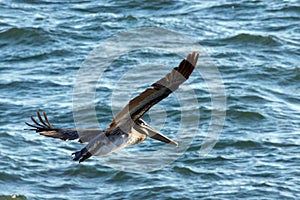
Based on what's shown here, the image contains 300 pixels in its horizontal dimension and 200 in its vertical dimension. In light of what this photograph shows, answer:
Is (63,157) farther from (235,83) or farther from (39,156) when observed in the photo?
(235,83)

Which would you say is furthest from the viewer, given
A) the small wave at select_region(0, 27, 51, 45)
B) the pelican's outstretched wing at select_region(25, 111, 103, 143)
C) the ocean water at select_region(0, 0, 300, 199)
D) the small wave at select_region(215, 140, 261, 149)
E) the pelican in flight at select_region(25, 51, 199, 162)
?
the small wave at select_region(0, 27, 51, 45)

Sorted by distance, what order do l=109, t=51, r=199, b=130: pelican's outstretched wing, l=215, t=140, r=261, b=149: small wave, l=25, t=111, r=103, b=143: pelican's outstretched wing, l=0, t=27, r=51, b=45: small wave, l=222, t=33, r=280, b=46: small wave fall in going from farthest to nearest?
l=0, t=27, r=51, b=45: small wave < l=222, t=33, r=280, b=46: small wave < l=215, t=140, r=261, b=149: small wave < l=25, t=111, r=103, b=143: pelican's outstretched wing < l=109, t=51, r=199, b=130: pelican's outstretched wing

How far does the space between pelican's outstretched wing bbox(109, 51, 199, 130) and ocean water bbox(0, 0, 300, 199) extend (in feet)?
21.0

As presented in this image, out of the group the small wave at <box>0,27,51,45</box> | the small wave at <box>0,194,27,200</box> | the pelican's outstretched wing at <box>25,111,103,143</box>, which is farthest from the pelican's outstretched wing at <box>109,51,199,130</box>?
the small wave at <box>0,27,51,45</box>

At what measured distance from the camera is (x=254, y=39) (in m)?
21.1

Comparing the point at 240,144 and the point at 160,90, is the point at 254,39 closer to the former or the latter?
the point at 240,144

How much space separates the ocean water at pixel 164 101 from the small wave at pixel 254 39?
0.09ft

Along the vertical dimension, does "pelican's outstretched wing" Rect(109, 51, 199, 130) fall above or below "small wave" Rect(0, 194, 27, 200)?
above

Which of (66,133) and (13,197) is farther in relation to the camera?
(13,197)

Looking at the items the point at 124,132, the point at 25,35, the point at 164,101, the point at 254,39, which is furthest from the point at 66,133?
the point at 25,35

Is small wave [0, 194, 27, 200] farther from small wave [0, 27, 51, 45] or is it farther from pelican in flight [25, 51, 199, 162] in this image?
small wave [0, 27, 51, 45]

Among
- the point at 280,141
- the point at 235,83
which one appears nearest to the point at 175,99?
the point at 235,83

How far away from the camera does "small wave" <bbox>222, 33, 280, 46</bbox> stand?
2100 centimetres

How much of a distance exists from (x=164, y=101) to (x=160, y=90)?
1018 cm
